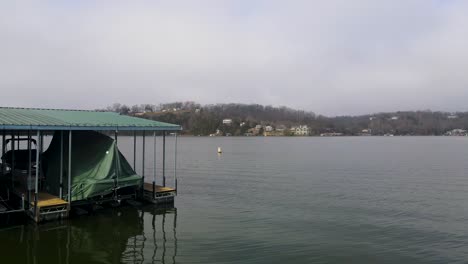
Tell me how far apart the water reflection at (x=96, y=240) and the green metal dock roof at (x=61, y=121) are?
419cm

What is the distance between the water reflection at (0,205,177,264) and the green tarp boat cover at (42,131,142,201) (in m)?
1.51

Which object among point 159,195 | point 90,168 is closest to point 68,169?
point 90,168

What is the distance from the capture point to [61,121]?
59.5ft

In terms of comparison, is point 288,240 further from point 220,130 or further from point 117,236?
point 220,130

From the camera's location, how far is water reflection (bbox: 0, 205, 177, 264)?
13539 millimetres

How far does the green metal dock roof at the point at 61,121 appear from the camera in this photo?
644 inches

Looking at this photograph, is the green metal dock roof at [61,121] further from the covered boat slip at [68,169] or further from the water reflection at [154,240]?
the water reflection at [154,240]

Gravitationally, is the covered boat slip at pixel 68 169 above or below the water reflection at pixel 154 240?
above

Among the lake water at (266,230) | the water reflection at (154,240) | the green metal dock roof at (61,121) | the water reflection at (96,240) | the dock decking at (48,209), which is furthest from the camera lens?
the dock decking at (48,209)

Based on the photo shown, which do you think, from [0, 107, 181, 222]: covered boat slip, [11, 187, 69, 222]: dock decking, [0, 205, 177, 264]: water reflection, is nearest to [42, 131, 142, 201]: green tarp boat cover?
[0, 107, 181, 222]: covered boat slip

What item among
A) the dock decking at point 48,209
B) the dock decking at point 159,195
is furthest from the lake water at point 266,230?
the dock decking at point 159,195

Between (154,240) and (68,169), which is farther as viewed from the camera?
(68,169)

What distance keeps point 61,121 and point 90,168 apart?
2561mm

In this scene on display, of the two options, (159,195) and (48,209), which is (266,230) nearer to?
(159,195)
